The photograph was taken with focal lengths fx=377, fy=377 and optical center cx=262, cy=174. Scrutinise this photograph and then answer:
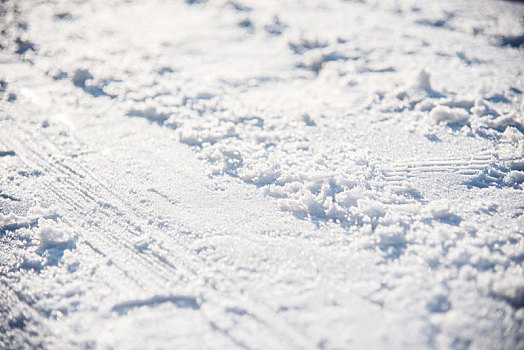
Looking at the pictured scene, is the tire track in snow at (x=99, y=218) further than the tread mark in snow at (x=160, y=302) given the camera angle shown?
Yes

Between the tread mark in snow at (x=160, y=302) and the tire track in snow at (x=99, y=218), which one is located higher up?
the tire track in snow at (x=99, y=218)

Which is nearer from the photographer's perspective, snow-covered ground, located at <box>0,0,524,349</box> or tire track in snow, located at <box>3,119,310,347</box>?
snow-covered ground, located at <box>0,0,524,349</box>

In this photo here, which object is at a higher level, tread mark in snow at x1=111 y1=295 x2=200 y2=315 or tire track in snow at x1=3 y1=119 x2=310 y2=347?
tire track in snow at x1=3 y1=119 x2=310 y2=347

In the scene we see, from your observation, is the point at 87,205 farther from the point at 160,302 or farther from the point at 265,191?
the point at 265,191

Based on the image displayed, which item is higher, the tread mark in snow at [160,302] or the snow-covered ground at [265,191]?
the snow-covered ground at [265,191]

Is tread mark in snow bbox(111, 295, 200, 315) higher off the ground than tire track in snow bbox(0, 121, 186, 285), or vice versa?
tire track in snow bbox(0, 121, 186, 285)

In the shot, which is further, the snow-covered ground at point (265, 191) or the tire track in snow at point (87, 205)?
the tire track in snow at point (87, 205)

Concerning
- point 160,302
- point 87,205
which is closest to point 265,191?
point 160,302

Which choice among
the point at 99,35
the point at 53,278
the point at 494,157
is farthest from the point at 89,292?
the point at 99,35

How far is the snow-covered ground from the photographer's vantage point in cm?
143

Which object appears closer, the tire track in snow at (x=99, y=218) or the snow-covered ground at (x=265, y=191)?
the snow-covered ground at (x=265, y=191)

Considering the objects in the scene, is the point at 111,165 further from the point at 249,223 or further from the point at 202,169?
the point at 249,223

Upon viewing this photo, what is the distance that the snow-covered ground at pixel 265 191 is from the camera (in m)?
1.43

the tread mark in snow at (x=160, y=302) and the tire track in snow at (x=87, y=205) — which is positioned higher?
the tire track in snow at (x=87, y=205)
